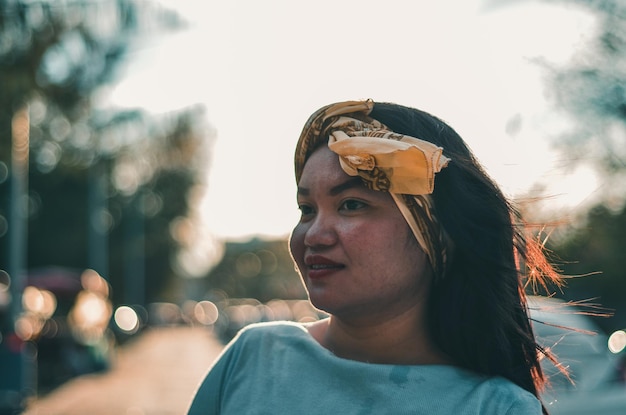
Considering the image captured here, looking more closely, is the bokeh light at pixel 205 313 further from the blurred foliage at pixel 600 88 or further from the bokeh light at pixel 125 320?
the blurred foliage at pixel 600 88

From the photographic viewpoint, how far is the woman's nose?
204cm

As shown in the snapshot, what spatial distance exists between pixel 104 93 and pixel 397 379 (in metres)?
10.0

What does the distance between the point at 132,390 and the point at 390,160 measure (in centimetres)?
1595

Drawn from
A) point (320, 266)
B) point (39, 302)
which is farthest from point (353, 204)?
point (39, 302)

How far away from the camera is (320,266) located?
2066 mm

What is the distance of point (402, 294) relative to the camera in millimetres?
2129

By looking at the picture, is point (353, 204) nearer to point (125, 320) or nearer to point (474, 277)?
point (474, 277)

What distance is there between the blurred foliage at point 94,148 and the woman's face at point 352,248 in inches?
310

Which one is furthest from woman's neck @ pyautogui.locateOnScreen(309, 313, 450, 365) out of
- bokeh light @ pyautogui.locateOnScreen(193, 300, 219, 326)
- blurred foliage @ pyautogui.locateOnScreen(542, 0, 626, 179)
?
bokeh light @ pyautogui.locateOnScreen(193, 300, 219, 326)

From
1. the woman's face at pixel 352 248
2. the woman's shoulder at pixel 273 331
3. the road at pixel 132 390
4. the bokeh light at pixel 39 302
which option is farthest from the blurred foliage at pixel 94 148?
the woman's face at pixel 352 248

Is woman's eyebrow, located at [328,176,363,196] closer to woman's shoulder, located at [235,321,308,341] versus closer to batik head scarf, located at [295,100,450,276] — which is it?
batik head scarf, located at [295,100,450,276]

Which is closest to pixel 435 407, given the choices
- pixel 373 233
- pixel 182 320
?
pixel 373 233

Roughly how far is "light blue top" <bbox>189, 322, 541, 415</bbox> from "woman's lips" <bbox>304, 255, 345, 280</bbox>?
0.23 metres

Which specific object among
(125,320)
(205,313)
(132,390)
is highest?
(132,390)
